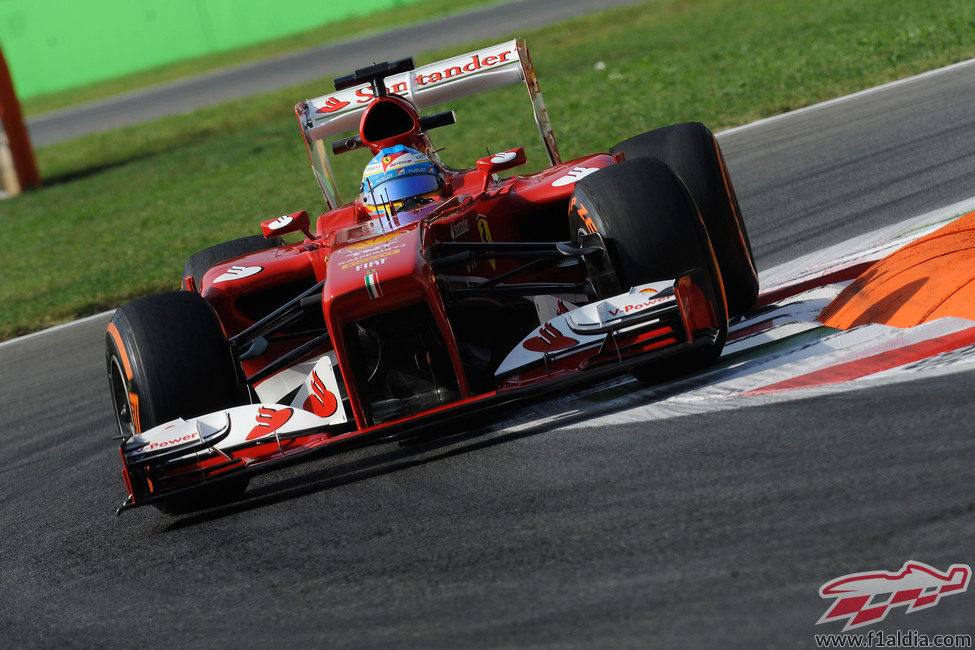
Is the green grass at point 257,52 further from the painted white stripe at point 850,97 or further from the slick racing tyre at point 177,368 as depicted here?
the slick racing tyre at point 177,368

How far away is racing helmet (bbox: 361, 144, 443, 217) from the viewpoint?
21.0ft

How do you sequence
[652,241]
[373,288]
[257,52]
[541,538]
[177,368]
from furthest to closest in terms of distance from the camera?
[257,52] → [652,241] → [177,368] → [373,288] → [541,538]

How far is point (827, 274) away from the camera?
21.6ft

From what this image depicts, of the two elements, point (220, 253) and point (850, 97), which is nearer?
point (220, 253)

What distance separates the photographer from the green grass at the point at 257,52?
1471 inches

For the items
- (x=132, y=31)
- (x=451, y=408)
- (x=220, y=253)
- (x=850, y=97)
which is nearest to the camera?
(x=451, y=408)

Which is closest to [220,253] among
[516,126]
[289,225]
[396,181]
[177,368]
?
[289,225]

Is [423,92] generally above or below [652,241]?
above

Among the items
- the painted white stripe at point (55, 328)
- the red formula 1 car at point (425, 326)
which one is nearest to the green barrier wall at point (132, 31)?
the painted white stripe at point (55, 328)

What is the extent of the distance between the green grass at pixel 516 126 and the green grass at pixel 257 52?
12816 mm

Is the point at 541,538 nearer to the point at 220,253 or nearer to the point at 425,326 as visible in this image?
the point at 425,326

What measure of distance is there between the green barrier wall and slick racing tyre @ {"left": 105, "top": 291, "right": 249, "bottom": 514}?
3694 cm

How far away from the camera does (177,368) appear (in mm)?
5020

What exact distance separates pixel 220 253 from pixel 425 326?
2.73 meters
